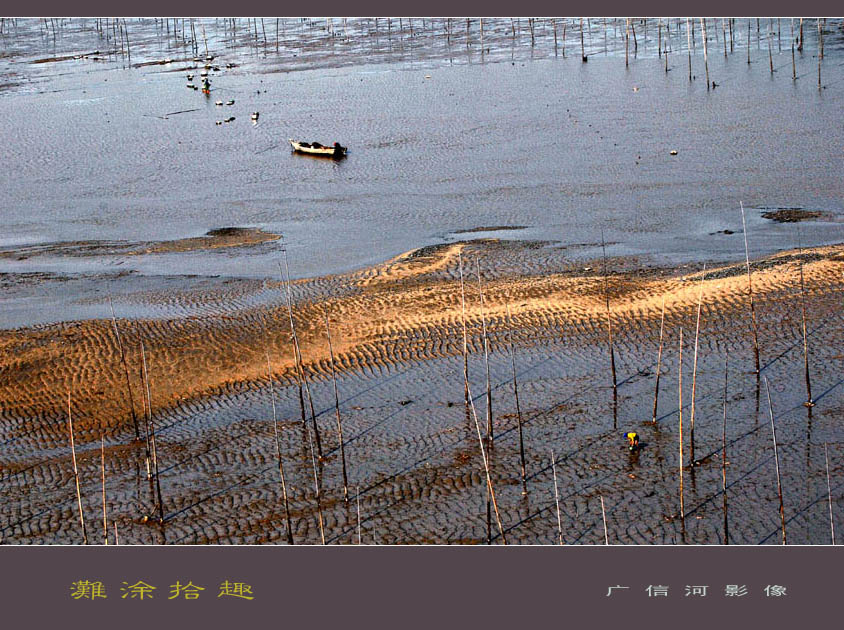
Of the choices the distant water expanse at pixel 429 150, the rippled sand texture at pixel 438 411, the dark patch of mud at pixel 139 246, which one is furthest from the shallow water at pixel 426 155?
the rippled sand texture at pixel 438 411

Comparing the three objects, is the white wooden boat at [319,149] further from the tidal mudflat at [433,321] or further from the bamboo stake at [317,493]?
the bamboo stake at [317,493]

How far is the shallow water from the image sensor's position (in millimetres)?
22562

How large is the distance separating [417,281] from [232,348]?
4.07 m

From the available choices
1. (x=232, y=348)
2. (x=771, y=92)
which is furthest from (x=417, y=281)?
(x=771, y=92)

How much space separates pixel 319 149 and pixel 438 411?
1962 centimetres

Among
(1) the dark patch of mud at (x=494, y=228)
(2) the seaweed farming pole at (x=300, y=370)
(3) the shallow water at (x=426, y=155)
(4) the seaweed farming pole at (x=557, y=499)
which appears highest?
(3) the shallow water at (x=426, y=155)

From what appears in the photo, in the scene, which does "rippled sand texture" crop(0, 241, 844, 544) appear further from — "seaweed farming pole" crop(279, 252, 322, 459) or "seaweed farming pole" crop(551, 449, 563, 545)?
"seaweed farming pole" crop(279, 252, 322, 459)

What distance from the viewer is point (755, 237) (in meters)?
20.7

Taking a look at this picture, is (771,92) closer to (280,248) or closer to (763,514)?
(280,248)

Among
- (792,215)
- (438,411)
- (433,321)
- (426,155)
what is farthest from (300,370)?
(426,155)

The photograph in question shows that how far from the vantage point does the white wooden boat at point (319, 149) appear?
1247 inches

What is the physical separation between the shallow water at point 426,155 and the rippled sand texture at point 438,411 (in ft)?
10.3

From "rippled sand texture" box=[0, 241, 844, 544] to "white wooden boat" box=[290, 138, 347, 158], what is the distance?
1299 centimetres

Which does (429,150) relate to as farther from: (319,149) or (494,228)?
(494,228)
